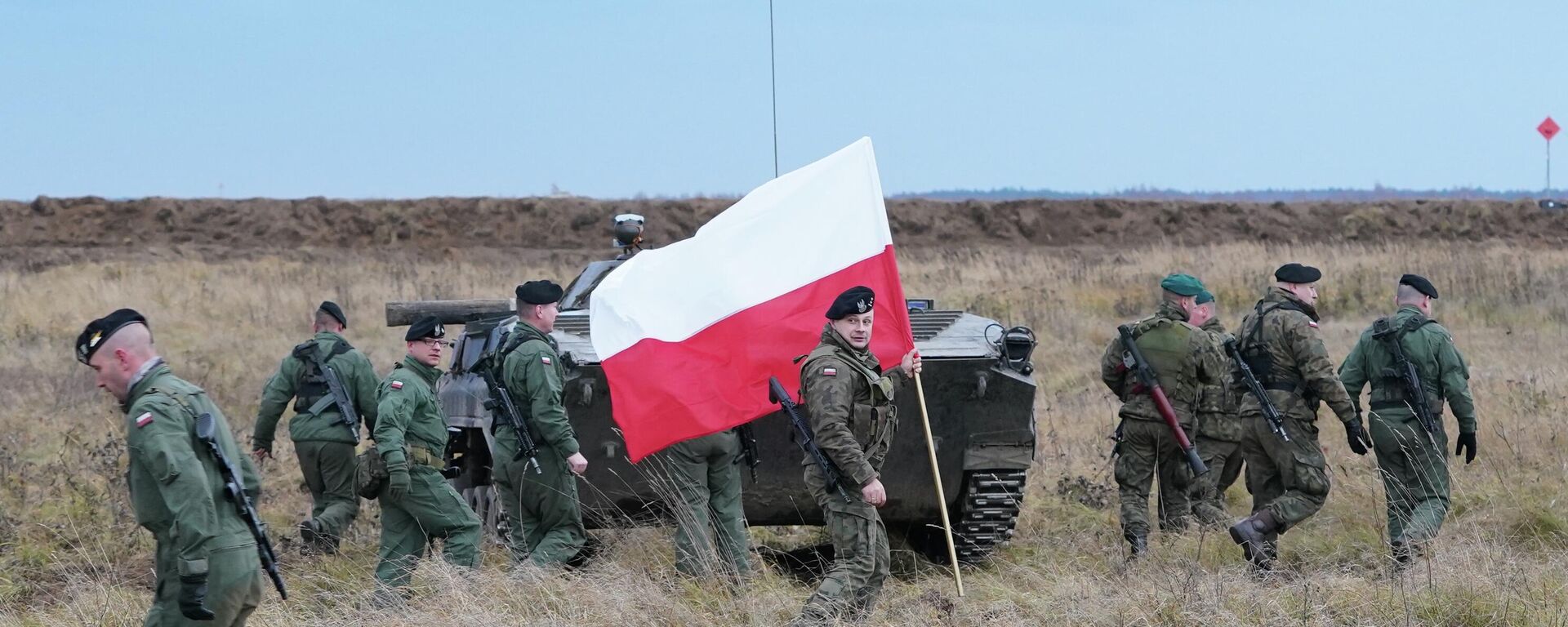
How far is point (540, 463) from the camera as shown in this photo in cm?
712

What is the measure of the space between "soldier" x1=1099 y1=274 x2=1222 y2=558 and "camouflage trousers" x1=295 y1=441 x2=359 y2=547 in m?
3.77

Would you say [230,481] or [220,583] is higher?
[230,481]

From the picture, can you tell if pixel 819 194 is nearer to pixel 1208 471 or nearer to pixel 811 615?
pixel 811 615

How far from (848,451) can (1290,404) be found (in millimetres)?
2952

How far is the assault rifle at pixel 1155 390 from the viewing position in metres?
7.65

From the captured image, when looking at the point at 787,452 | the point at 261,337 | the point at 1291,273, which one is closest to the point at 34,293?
the point at 261,337

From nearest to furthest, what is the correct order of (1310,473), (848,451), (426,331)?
(848,451) < (426,331) < (1310,473)

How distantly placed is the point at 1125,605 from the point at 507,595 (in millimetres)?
2370

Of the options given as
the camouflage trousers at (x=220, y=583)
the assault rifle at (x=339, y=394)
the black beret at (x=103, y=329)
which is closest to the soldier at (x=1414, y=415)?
the assault rifle at (x=339, y=394)

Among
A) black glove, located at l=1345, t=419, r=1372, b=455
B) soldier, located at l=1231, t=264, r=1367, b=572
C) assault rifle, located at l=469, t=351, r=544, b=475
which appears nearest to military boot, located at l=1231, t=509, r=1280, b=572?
soldier, located at l=1231, t=264, r=1367, b=572

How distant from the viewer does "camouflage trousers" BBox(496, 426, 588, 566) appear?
7125mm

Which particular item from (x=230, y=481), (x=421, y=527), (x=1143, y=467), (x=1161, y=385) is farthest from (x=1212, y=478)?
(x=230, y=481)

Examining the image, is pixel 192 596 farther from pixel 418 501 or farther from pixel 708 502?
pixel 708 502

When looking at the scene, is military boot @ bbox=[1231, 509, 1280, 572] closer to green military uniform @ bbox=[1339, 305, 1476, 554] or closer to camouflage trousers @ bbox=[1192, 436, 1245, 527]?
green military uniform @ bbox=[1339, 305, 1476, 554]
